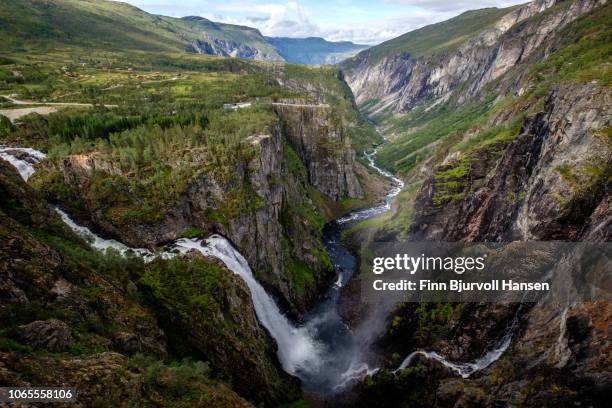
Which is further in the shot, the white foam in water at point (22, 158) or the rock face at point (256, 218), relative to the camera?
the rock face at point (256, 218)

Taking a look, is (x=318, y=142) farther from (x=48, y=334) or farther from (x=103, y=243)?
(x=48, y=334)

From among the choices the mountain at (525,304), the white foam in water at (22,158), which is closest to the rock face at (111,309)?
the white foam in water at (22,158)

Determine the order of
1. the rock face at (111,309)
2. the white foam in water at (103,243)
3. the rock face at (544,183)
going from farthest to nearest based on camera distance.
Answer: the white foam in water at (103,243)
the rock face at (544,183)
the rock face at (111,309)

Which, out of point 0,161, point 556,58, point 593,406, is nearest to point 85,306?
point 0,161

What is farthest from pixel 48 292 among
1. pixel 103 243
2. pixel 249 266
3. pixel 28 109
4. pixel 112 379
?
pixel 28 109

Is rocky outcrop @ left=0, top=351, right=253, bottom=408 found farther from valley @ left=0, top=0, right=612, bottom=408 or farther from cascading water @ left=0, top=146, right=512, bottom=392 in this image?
cascading water @ left=0, top=146, right=512, bottom=392

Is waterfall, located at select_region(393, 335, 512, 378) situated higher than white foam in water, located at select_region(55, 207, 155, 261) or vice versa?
white foam in water, located at select_region(55, 207, 155, 261)

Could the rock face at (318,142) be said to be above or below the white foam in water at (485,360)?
above

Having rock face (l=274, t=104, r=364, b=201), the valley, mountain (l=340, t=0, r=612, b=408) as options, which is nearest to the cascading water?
the valley

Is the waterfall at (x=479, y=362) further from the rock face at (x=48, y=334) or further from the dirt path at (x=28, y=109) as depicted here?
the dirt path at (x=28, y=109)
